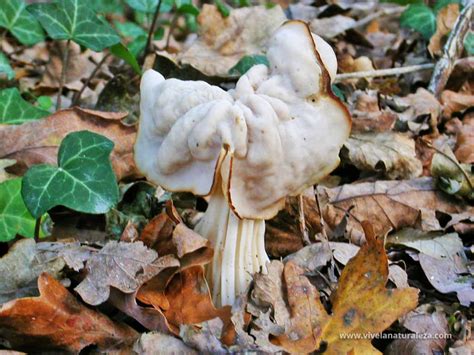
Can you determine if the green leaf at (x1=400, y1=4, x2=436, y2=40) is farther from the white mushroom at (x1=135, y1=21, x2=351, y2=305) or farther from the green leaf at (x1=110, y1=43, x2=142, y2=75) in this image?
Answer: the white mushroom at (x1=135, y1=21, x2=351, y2=305)

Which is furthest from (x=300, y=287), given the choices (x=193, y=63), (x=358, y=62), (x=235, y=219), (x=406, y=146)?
(x=358, y=62)

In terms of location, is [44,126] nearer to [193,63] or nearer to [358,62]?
[193,63]

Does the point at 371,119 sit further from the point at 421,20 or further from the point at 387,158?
the point at 421,20

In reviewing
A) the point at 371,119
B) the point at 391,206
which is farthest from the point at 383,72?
the point at 391,206

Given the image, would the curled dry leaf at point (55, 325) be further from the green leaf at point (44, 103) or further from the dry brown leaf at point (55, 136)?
the green leaf at point (44, 103)

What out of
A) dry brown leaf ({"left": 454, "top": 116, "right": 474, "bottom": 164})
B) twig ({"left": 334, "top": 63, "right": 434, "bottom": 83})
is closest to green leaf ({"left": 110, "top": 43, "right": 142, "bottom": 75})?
twig ({"left": 334, "top": 63, "right": 434, "bottom": 83})

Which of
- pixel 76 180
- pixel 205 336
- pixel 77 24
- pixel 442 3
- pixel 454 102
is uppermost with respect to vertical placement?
pixel 77 24
